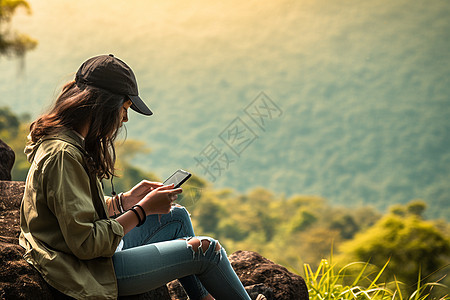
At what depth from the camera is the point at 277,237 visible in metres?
16.2

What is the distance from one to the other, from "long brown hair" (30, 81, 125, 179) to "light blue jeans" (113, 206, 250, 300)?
0.24 metres

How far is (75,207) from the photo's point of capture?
1.15 meters

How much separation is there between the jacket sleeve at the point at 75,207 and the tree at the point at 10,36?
13199mm

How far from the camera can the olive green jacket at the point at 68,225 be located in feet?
3.80

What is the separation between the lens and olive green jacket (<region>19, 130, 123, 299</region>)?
3.80 feet

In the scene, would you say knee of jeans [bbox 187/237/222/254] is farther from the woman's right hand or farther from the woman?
the woman's right hand

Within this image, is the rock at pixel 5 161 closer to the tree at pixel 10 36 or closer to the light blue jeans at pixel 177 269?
the light blue jeans at pixel 177 269

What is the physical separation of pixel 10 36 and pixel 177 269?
1429 cm

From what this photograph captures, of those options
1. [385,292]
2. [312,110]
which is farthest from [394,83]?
[385,292]

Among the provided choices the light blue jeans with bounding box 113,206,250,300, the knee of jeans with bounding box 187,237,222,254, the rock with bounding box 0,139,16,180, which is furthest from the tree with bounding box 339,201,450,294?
the knee of jeans with bounding box 187,237,222,254

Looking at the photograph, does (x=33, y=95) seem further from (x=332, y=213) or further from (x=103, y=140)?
(x=103, y=140)

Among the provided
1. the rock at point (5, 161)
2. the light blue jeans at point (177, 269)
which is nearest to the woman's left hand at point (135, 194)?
the light blue jeans at point (177, 269)

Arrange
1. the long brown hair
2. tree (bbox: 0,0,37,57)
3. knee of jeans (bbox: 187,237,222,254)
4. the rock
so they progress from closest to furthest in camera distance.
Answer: the long brown hair → knee of jeans (bbox: 187,237,222,254) → the rock → tree (bbox: 0,0,37,57)

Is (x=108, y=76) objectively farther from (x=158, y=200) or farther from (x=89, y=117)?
(x=158, y=200)
